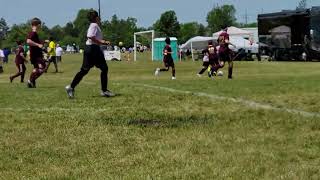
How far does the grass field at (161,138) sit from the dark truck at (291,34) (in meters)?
34.9

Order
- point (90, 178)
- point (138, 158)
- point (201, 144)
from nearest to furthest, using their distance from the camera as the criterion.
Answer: point (90, 178) < point (138, 158) < point (201, 144)

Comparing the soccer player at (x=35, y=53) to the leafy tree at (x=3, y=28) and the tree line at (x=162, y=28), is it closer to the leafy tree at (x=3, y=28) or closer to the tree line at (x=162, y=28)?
the tree line at (x=162, y=28)

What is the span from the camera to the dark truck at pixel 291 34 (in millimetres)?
46031

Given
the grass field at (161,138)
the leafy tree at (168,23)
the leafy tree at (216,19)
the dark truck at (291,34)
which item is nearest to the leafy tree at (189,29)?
the leafy tree at (216,19)

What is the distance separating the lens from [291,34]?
48.4 m

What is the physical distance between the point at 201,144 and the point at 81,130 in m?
1.80

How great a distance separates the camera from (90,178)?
18.6ft

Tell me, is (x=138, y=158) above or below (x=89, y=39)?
below

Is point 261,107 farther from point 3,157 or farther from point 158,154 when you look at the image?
point 3,157

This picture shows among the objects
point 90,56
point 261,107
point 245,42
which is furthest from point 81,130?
point 245,42

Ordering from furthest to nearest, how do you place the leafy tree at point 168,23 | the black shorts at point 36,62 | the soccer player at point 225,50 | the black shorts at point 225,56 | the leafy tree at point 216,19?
1. the leafy tree at point 216,19
2. the leafy tree at point 168,23
3. the black shorts at point 225,56
4. the soccer player at point 225,50
5. the black shorts at point 36,62

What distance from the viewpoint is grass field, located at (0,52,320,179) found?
19.4ft

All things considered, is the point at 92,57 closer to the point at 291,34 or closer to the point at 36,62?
the point at 36,62

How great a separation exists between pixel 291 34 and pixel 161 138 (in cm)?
4217
